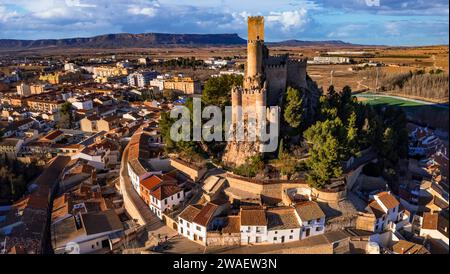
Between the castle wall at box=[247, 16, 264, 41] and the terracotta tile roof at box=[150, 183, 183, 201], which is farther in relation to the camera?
the castle wall at box=[247, 16, 264, 41]

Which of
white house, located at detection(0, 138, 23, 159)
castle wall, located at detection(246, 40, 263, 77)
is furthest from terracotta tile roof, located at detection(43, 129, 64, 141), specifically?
castle wall, located at detection(246, 40, 263, 77)

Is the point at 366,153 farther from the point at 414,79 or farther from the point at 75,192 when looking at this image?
the point at 414,79

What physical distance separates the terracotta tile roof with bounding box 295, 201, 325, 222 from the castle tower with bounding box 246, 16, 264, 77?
7.40 meters

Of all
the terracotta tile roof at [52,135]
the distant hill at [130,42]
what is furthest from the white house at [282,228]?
the distant hill at [130,42]

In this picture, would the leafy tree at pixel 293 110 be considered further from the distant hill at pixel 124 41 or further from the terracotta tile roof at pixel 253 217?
the distant hill at pixel 124 41

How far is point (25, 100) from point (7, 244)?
111 ft

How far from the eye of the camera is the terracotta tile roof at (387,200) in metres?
17.1

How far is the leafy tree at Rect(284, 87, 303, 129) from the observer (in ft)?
63.6

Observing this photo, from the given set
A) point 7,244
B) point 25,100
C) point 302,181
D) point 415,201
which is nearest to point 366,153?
point 415,201

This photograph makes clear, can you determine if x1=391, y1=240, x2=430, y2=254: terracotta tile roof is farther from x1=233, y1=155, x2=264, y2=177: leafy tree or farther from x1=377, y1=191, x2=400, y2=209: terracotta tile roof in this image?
x1=233, y1=155, x2=264, y2=177: leafy tree

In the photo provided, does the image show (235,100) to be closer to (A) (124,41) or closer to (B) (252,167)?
(B) (252,167)
